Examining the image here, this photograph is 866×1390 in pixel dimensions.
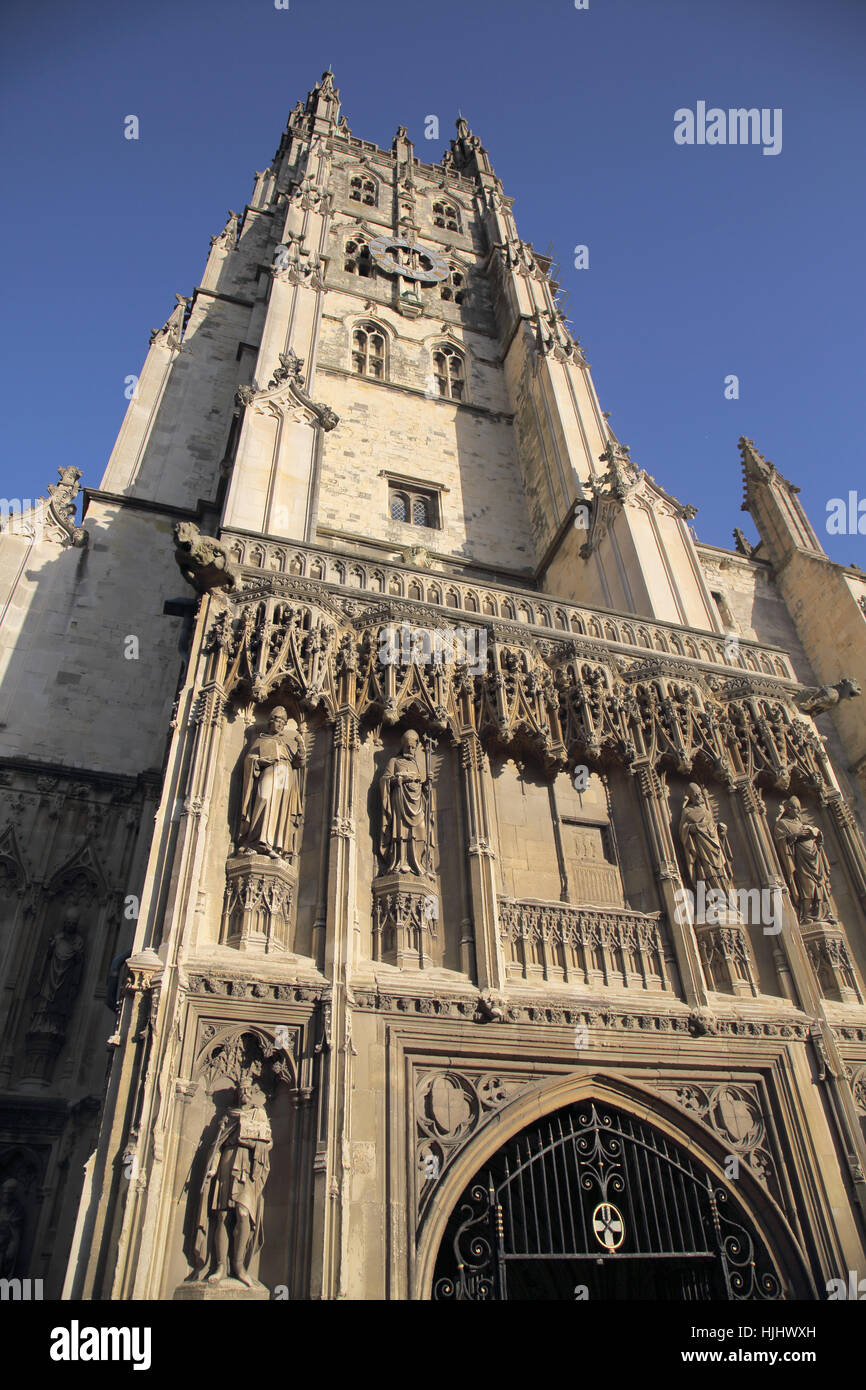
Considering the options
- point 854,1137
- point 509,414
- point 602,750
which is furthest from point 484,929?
point 509,414

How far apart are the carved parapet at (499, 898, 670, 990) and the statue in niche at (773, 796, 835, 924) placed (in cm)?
202

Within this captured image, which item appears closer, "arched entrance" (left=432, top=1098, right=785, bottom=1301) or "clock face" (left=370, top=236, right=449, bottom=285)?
"arched entrance" (left=432, top=1098, right=785, bottom=1301)

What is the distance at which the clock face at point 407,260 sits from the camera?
24.5m

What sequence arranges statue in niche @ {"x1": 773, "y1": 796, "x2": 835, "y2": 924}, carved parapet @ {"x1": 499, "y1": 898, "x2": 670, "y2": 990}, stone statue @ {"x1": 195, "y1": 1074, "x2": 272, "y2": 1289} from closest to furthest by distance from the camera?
stone statue @ {"x1": 195, "y1": 1074, "x2": 272, "y2": 1289} → carved parapet @ {"x1": 499, "y1": 898, "x2": 670, "y2": 990} → statue in niche @ {"x1": 773, "y1": 796, "x2": 835, "y2": 924}

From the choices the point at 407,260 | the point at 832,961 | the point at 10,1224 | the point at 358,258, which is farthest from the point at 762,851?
the point at 407,260

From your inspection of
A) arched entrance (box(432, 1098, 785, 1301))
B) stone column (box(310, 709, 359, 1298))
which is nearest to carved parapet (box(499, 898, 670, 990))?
arched entrance (box(432, 1098, 785, 1301))

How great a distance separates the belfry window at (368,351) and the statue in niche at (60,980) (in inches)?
571

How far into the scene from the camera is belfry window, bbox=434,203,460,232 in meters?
29.2

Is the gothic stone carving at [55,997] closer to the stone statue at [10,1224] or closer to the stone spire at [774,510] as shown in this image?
the stone statue at [10,1224]

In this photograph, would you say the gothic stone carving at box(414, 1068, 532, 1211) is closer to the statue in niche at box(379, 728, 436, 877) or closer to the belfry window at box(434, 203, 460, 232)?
the statue in niche at box(379, 728, 436, 877)

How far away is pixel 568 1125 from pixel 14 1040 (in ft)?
20.1

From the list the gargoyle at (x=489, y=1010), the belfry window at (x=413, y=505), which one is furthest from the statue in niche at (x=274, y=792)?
the belfry window at (x=413, y=505)
